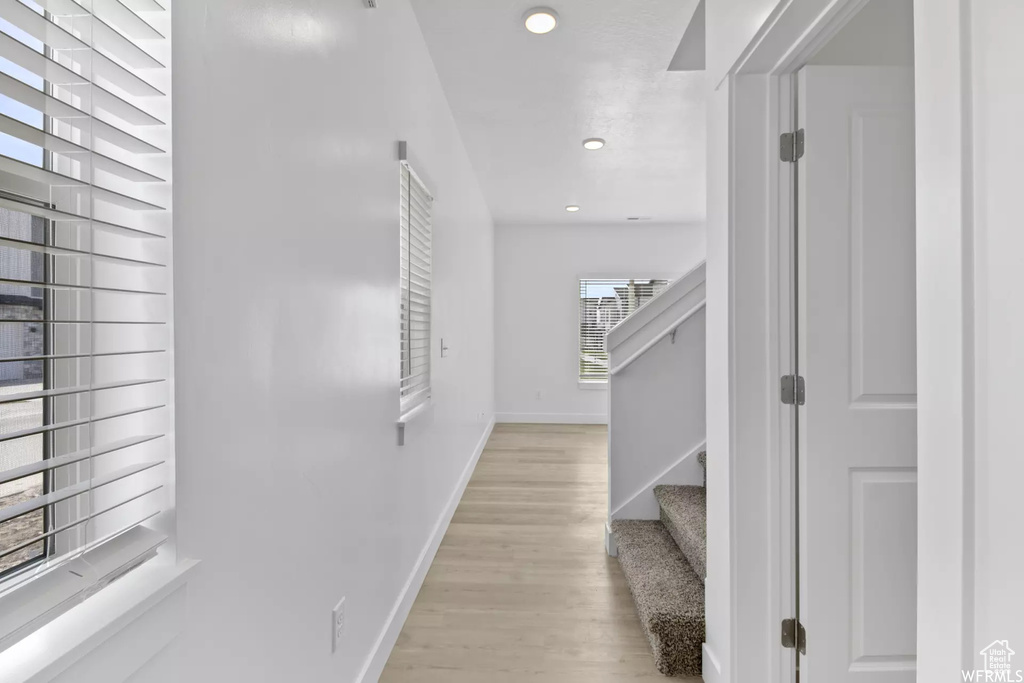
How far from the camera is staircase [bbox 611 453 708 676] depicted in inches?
74.7

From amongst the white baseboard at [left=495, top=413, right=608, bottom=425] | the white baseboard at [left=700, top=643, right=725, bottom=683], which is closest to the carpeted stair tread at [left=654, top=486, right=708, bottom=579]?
the white baseboard at [left=700, top=643, right=725, bottom=683]

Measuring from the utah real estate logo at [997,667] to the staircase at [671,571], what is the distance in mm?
1299

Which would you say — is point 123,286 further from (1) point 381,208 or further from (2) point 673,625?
(2) point 673,625

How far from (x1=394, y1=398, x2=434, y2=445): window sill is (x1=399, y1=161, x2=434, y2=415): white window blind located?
2cm

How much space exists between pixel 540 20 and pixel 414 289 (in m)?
1.36

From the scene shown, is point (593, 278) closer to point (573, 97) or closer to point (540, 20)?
point (573, 97)

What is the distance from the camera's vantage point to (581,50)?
2.66 m

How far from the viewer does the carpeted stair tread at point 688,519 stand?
2.21 m

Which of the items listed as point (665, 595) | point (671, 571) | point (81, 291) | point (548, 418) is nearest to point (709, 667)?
point (665, 595)

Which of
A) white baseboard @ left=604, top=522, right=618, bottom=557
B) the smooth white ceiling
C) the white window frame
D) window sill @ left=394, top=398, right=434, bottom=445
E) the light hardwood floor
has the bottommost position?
the light hardwood floor

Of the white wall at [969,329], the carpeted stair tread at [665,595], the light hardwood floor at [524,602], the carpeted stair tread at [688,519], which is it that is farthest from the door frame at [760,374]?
the white wall at [969,329]

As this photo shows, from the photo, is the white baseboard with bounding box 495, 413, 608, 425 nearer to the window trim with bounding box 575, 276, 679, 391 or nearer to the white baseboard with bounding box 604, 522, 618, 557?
the window trim with bounding box 575, 276, 679, 391

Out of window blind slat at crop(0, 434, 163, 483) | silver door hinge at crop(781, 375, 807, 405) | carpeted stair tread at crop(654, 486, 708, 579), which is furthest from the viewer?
carpeted stair tread at crop(654, 486, 708, 579)

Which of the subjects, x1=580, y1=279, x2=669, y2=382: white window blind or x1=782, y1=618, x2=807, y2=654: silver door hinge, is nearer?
x1=782, y1=618, x2=807, y2=654: silver door hinge
